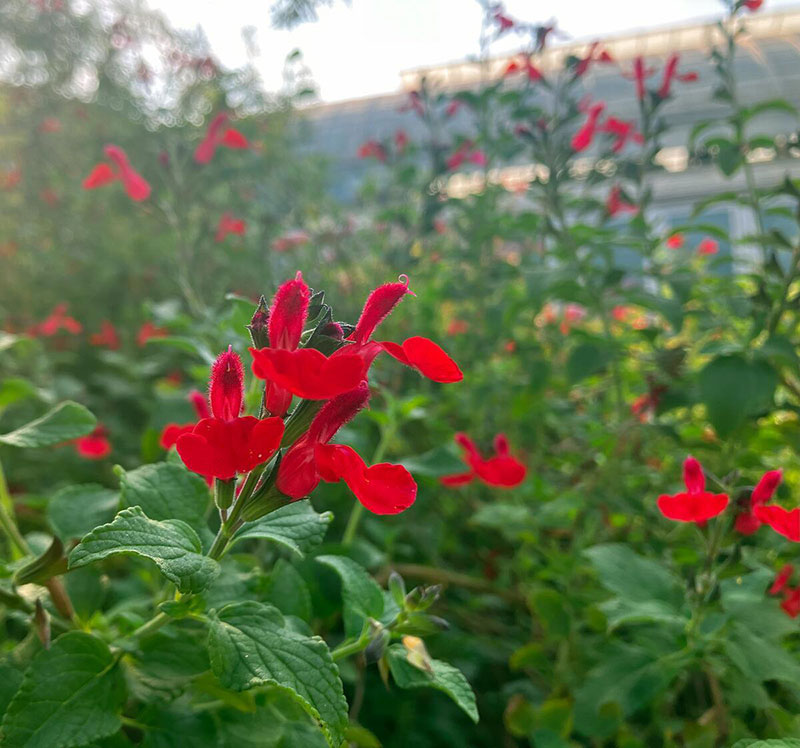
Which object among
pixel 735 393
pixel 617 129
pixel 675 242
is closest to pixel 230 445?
pixel 735 393

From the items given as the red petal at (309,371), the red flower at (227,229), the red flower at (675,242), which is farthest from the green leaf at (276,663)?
the red flower at (675,242)

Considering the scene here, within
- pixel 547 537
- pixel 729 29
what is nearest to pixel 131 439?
pixel 547 537

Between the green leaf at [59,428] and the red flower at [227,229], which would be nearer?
the green leaf at [59,428]

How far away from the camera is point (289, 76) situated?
3.83 m

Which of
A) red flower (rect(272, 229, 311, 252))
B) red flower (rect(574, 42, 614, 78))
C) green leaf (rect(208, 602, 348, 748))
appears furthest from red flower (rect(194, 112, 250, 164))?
green leaf (rect(208, 602, 348, 748))

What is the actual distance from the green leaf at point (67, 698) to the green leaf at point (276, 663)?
0.16 meters

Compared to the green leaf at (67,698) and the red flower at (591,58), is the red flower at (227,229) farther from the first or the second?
the green leaf at (67,698)

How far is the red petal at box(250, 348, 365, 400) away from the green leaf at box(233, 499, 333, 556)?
15cm

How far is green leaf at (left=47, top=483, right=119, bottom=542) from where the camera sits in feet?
2.89

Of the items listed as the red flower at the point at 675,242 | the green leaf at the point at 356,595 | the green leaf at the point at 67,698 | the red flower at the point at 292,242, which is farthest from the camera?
the red flower at the point at 675,242

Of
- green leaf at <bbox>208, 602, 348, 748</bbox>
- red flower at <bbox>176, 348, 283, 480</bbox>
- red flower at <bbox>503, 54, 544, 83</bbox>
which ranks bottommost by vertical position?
green leaf at <bbox>208, 602, 348, 748</bbox>

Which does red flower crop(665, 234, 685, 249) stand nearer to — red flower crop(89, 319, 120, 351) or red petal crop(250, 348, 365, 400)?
red flower crop(89, 319, 120, 351)

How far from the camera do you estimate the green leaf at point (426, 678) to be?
24.2 inches

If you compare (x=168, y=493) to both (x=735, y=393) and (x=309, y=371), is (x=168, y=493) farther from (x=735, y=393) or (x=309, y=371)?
(x=735, y=393)
